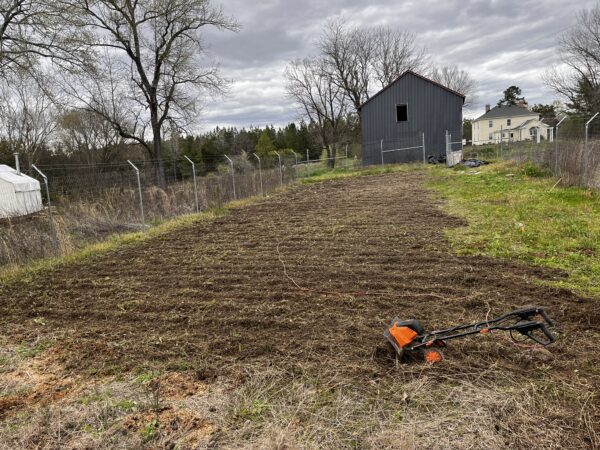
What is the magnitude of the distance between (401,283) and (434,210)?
16.3 ft

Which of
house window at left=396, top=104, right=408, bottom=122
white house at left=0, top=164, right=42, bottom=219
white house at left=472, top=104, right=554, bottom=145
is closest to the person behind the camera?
white house at left=0, top=164, right=42, bottom=219

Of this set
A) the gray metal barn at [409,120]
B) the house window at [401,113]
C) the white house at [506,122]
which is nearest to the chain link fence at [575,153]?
the gray metal barn at [409,120]

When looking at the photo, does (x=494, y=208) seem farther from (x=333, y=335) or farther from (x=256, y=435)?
(x=256, y=435)

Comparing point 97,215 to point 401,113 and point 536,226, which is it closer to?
point 536,226

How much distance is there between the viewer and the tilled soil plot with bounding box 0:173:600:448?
2.25m

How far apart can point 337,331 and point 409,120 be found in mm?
23387

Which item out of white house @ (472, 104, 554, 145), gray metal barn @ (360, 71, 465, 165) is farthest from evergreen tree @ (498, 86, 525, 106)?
gray metal barn @ (360, 71, 465, 165)

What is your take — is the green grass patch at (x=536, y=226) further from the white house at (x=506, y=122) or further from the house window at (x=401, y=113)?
the white house at (x=506, y=122)

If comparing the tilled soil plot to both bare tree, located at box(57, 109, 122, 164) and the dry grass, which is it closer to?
the dry grass

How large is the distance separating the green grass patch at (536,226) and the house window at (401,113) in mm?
14200

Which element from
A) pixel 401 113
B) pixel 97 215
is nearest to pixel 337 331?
pixel 97 215

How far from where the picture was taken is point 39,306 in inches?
178

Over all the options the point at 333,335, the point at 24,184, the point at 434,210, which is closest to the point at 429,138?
the point at 434,210

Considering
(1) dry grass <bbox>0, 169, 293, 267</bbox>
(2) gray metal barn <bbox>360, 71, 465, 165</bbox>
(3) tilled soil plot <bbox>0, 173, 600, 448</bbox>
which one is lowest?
(3) tilled soil plot <bbox>0, 173, 600, 448</bbox>
